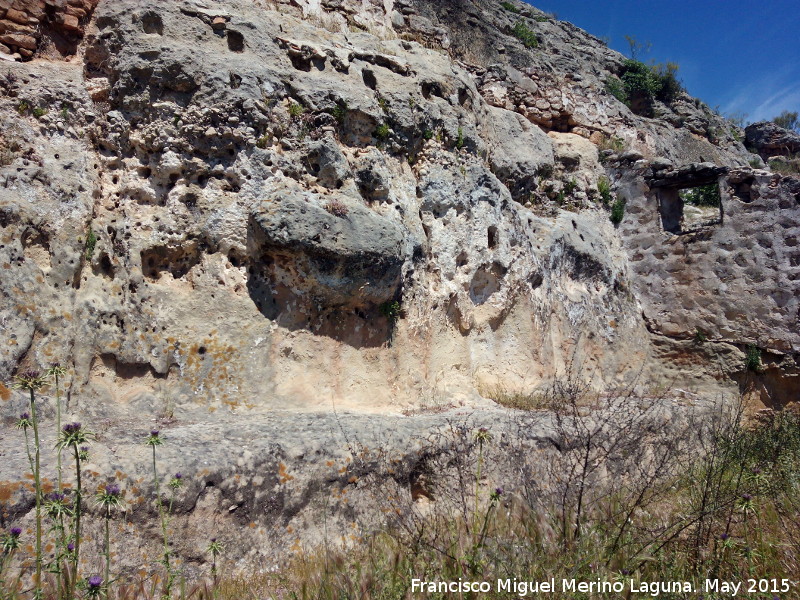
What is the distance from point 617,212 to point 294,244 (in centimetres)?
754

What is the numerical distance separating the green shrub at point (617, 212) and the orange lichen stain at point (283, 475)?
29.4 feet

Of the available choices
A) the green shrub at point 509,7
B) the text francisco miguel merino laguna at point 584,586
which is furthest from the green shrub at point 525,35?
the text francisco miguel merino laguna at point 584,586

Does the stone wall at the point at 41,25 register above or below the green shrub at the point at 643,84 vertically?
below

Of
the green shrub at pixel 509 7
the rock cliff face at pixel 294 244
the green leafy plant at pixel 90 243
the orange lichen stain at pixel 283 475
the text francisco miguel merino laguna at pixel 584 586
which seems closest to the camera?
the text francisco miguel merino laguna at pixel 584 586

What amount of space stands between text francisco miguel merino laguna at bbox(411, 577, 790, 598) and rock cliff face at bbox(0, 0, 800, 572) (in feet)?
5.40

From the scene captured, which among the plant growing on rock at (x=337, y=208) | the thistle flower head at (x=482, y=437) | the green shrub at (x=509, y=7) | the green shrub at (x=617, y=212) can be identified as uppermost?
the green shrub at (x=509, y=7)

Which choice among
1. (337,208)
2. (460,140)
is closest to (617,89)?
(460,140)

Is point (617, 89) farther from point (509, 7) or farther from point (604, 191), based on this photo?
point (604, 191)

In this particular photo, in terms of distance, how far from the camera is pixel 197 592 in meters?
3.34

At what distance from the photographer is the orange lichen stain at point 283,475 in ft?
13.7

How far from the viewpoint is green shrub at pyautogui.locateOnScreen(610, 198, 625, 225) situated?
11023 mm

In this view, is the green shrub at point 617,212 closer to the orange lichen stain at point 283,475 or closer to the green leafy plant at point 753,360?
the green leafy plant at point 753,360

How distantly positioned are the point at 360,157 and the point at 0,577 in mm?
5505

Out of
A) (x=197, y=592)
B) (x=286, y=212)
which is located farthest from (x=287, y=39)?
(x=197, y=592)
